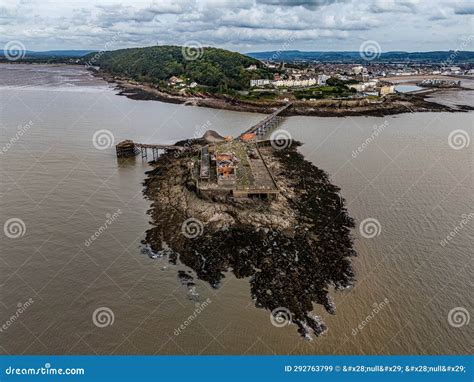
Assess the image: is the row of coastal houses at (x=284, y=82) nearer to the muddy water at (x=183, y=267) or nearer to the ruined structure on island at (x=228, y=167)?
the ruined structure on island at (x=228, y=167)

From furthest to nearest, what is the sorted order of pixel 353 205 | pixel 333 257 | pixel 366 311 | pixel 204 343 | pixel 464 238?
pixel 353 205
pixel 464 238
pixel 333 257
pixel 366 311
pixel 204 343

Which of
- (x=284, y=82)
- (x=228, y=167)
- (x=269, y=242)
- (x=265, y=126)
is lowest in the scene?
(x=269, y=242)

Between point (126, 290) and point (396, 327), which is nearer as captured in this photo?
point (396, 327)

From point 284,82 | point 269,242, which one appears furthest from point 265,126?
point 284,82

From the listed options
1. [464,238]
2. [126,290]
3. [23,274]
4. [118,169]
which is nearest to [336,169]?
[464,238]

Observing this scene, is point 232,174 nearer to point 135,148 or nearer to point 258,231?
point 258,231

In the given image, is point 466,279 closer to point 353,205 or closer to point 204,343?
point 353,205

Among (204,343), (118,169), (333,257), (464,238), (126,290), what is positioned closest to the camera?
(204,343)
